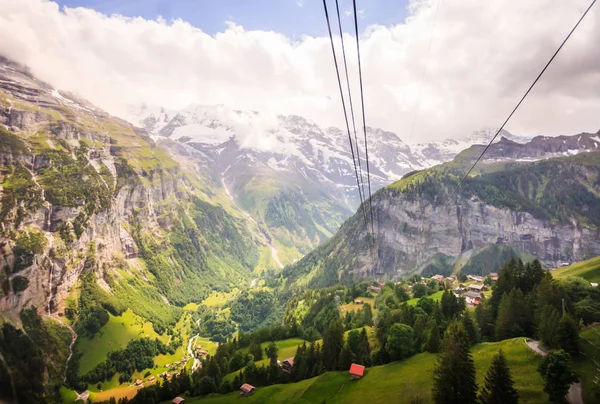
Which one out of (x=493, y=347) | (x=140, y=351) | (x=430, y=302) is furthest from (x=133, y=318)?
(x=493, y=347)

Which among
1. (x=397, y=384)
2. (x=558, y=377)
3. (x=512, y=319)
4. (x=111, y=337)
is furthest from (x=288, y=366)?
(x=111, y=337)

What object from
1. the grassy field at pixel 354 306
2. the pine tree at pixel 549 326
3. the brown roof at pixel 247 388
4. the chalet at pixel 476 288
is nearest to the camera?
the pine tree at pixel 549 326

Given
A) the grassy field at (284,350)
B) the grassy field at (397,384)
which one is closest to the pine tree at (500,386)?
the grassy field at (397,384)

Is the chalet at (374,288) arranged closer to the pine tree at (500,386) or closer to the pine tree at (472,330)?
the pine tree at (472,330)

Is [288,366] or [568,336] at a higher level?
[568,336]

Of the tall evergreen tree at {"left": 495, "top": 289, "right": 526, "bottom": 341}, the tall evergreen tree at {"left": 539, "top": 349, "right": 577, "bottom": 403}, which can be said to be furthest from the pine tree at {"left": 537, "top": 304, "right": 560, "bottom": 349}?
the tall evergreen tree at {"left": 539, "top": 349, "right": 577, "bottom": 403}

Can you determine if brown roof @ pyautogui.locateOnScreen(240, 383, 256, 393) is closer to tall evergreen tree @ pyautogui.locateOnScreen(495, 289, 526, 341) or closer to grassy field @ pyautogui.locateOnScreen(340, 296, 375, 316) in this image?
tall evergreen tree @ pyautogui.locateOnScreen(495, 289, 526, 341)

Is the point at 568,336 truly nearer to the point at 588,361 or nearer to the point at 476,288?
the point at 588,361
